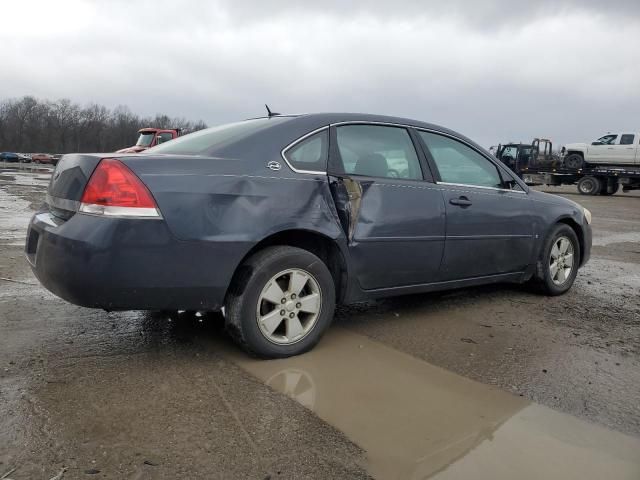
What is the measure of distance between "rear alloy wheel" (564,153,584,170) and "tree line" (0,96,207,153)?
2926 inches

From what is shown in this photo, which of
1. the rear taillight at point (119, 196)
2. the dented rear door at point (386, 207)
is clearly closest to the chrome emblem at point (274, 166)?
the dented rear door at point (386, 207)

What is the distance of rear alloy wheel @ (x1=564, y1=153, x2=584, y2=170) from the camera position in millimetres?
25388

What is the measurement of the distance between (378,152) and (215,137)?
1.13 meters

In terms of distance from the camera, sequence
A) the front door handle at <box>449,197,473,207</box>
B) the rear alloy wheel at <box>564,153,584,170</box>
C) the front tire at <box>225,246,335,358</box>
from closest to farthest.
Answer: the front tire at <box>225,246,335,358</box> < the front door handle at <box>449,197,473,207</box> < the rear alloy wheel at <box>564,153,584,170</box>

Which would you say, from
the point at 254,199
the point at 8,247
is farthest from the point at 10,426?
the point at 8,247

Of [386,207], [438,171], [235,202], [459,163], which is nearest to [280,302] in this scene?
[235,202]

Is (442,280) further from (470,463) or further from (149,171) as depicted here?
(149,171)

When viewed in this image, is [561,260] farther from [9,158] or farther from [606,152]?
[9,158]

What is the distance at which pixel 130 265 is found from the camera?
2619 millimetres

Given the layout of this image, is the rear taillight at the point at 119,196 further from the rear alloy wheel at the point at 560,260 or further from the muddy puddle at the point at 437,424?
the rear alloy wheel at the point at 560,260

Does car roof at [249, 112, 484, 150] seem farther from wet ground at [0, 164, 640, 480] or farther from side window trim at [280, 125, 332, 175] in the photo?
wet ground at [0, 164, 640, 480]

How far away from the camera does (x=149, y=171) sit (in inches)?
106

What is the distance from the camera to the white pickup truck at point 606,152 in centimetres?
2384

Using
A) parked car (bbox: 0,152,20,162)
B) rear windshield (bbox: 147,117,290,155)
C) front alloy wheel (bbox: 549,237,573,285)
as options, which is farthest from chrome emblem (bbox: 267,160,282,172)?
parked car (bbox: 0,152,20,162)
